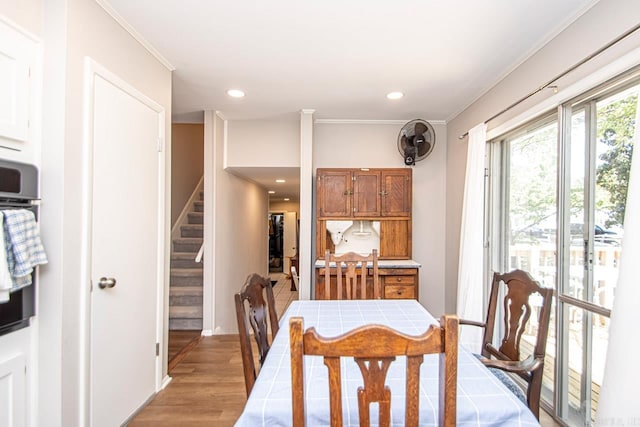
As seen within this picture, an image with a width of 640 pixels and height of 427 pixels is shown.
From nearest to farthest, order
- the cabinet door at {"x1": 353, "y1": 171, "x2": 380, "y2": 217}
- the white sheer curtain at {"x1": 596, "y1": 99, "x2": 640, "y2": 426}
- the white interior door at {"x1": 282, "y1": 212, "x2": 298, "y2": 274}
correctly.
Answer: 1. the white sheer curtain at {"x1": 596, "y1": 99, "x2": 640, "y2": 426}
2. the cabinet door at {"x1": 353, "y1": 171, "x2": 380, "y2": 217}
3. the white interior door at {"x1": 282, "y1": 212, "x2": 298, "y2": 274}

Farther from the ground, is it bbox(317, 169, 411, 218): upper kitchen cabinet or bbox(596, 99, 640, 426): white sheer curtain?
bbox(317, 169, 411, 218): upper kitchen cabinet

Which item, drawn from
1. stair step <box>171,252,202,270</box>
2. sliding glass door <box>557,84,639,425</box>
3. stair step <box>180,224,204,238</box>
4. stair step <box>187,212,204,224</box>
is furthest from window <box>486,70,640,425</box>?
stair step <box>187,212,204,224</box>

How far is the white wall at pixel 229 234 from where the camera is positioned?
3.58 metres

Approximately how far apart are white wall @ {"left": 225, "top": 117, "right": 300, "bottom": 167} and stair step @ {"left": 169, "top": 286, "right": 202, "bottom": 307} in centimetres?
163

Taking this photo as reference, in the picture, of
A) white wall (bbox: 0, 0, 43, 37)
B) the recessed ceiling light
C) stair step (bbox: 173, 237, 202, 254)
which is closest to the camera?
white wall (bbox: 0, 0, 43, 37)

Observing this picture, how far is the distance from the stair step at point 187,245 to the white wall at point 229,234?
0.70m

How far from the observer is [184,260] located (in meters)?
4.48

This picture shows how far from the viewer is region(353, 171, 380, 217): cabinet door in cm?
345

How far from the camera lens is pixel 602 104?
1.73 metres

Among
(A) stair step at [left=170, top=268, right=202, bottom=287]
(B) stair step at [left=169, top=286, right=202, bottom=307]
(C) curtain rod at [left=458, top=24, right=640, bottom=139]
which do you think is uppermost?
(C) curtain rod at [left=458, top=24, right=640, bottom=139]

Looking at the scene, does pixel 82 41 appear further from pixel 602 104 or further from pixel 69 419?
pixel 602 104

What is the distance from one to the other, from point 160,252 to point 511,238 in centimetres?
279

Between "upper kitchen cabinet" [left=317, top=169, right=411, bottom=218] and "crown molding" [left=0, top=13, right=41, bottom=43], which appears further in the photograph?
"upper kitchen cabinet" [left=317, top=169, right=411, bottom=218]

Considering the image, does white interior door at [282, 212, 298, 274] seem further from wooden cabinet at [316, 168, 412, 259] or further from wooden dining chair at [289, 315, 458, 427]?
wooden dining chair at [289, 315, 458, 427]
